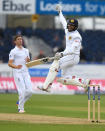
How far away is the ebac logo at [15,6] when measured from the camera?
27906 millimetres

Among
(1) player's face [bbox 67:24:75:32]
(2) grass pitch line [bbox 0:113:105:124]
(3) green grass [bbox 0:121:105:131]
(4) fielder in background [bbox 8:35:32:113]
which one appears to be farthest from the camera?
(4) fielder in background [bbox 8:35:32:113]

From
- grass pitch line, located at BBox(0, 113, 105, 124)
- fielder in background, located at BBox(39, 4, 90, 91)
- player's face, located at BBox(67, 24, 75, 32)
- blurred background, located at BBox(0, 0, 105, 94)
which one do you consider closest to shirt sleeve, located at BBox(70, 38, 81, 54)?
fielder in background, located at BBox(39, 4, 90, 91)

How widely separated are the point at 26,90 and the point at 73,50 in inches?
136

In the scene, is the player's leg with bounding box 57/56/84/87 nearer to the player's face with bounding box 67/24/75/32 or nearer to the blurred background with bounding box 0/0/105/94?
the player's face with bounding box 67/24/75/32

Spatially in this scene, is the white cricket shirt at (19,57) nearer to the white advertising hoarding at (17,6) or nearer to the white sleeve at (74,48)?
the white sleeve at (74,48)

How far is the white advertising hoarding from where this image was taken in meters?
27.9

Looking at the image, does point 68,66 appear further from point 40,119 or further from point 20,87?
point 20,87

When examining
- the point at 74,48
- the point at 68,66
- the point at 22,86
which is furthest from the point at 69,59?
the point at 22,86

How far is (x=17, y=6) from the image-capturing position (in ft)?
92.0

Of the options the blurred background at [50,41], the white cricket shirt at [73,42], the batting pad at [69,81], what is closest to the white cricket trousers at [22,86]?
the batting pad at [69,81]

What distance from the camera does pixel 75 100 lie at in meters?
22.5

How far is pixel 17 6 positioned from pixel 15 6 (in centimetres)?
10

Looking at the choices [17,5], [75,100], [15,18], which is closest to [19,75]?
[75,100]

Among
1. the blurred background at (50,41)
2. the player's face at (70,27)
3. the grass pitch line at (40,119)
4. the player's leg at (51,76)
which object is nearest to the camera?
the grass pitch line at (40,119)
